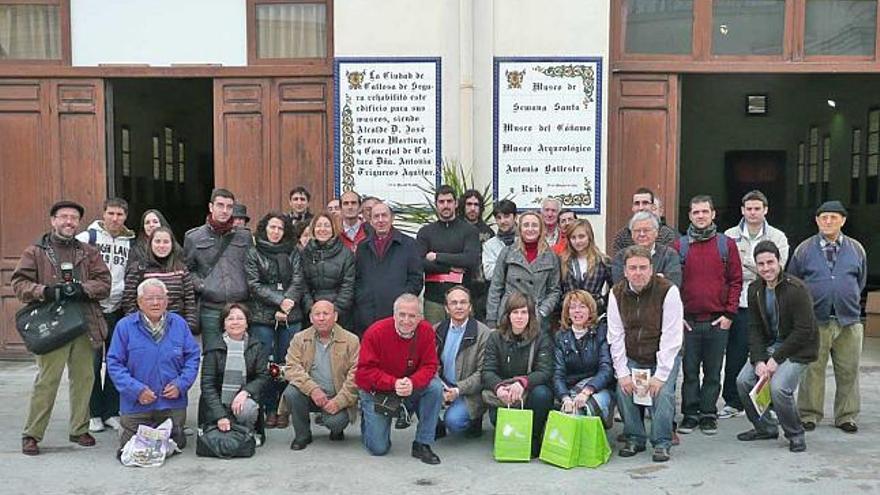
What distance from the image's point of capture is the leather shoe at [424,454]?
218 inches

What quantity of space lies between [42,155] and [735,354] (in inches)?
281

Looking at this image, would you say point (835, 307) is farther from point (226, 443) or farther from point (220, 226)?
point (220, 226)

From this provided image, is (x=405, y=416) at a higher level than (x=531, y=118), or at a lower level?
lower

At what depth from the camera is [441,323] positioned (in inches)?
243

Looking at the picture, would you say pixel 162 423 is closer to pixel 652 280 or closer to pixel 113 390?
pixel 113 390

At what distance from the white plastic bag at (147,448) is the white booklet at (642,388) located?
314cm

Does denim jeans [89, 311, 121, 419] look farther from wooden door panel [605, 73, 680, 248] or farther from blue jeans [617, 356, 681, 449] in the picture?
wooden door panel [605, 73, 680, 248]

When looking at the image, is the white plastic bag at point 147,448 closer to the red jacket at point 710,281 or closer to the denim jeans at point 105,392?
the denim jeans at point 105,392

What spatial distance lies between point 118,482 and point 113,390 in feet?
4.40

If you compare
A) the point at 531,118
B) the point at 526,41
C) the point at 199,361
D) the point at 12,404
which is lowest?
the point at 12,404

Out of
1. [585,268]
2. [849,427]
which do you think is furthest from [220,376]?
[849,427]

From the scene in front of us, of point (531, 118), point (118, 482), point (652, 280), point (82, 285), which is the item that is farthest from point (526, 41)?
point (118, 482)

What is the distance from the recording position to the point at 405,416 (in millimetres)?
6113

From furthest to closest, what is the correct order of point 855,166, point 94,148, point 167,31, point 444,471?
point 855,166
point 94,148
point 167,31
point 444,471
